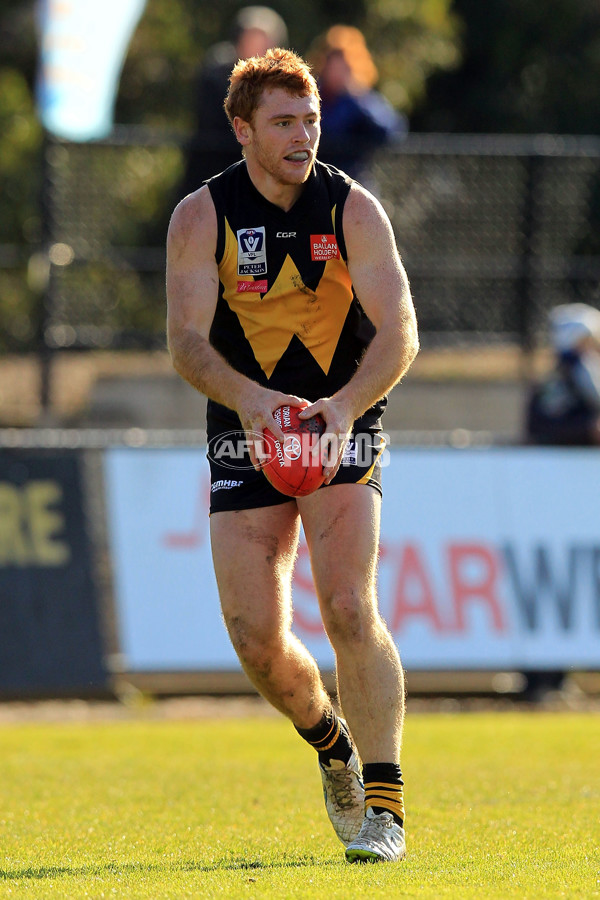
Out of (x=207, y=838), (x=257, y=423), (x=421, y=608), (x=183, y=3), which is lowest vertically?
(x=421, y=608)

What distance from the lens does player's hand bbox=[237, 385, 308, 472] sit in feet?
16.8

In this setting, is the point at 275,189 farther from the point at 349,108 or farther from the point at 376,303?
the point at 349,108

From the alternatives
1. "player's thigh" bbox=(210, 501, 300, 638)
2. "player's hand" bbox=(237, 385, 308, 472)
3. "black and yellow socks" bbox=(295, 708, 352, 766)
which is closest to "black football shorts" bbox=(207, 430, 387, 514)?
"player's thigh" bbox=(210, 501, 300, 638)

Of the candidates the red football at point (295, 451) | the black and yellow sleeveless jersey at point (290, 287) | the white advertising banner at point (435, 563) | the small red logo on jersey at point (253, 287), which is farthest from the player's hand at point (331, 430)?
the white advertising banner at point (435, 563)

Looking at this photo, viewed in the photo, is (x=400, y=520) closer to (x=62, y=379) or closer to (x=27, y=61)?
(x=62, y=379)

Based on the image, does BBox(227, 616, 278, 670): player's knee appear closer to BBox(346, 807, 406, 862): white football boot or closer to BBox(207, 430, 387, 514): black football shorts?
BBox(207, 430, 387, 514): black football shorts

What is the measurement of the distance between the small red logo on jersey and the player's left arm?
342 millimetres

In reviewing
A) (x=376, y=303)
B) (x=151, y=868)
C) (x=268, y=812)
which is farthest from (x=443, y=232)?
(x=151, y=868)

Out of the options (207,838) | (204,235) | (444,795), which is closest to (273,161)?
(204,235)

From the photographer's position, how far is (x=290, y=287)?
18.3 feet

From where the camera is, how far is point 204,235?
18.2ft

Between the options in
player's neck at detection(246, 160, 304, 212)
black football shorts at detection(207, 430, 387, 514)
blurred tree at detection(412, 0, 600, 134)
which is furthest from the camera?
blurred tree at detection(412, 0, 600, 134)

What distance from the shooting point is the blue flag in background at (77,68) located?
1304 cm

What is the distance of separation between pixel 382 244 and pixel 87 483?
18.8 ft
